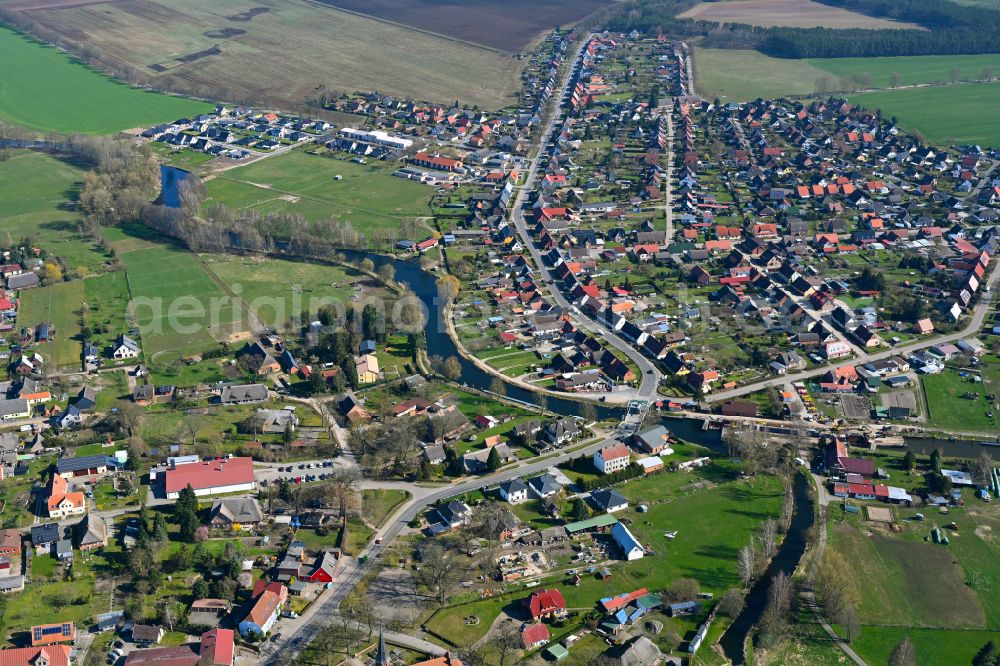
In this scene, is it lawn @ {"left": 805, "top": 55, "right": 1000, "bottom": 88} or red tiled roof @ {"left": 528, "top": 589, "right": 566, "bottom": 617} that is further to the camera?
lawn @ {"left": 805, "top": 55, "right": 1000, "bottom": 88}

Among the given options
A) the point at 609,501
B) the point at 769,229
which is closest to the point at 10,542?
the point at 609,501

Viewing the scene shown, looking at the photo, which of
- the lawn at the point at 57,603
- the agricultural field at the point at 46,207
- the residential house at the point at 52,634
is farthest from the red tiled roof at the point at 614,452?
the agricultural field at the point at 46,207

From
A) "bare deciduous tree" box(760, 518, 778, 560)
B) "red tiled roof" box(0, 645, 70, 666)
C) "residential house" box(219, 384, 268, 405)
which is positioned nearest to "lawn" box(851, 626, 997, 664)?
"bare deciduous tree" box(760, 518, 778, 560)

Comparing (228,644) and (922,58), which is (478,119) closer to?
(922,58)

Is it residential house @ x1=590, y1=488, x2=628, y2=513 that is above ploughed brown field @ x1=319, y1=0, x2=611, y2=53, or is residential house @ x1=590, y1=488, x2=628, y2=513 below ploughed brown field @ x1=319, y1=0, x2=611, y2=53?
below

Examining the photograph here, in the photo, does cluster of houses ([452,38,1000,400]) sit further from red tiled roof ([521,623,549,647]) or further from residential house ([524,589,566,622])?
red tiled roof ([521,623,549,647])

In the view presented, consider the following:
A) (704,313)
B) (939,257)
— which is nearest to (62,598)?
(704,313)
